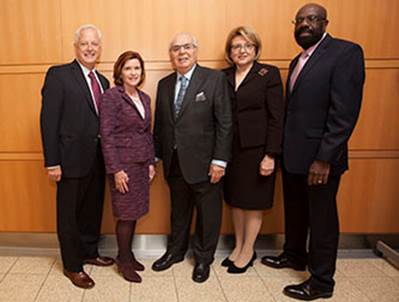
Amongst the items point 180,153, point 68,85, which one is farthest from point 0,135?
point 180,153

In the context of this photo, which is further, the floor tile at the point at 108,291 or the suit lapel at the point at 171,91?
the suit lapel at the point at 171,91

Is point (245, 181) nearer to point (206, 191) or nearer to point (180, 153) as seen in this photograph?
point (206, 191)

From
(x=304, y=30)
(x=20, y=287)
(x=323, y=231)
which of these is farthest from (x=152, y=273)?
(x=304, y=30)

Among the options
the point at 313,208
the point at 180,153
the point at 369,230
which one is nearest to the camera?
the point at 313,208

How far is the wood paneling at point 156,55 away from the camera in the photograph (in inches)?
104

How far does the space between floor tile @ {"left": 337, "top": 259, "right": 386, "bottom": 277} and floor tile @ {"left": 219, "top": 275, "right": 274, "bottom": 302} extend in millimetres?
720

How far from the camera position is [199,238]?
8.32 feet

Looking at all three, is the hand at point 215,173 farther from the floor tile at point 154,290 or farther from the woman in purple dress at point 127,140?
the floor tile at point 154,290

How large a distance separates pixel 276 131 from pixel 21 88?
2.04 metres

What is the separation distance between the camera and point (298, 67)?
7.36ft

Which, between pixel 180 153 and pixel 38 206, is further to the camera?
pixel 38 206

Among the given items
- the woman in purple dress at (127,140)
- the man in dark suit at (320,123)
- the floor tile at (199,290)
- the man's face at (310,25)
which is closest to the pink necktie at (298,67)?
the man in dark suit at (320,123)

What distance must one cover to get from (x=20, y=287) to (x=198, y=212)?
4.41 feet

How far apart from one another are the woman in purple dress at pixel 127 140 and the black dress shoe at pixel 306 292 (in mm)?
1072
